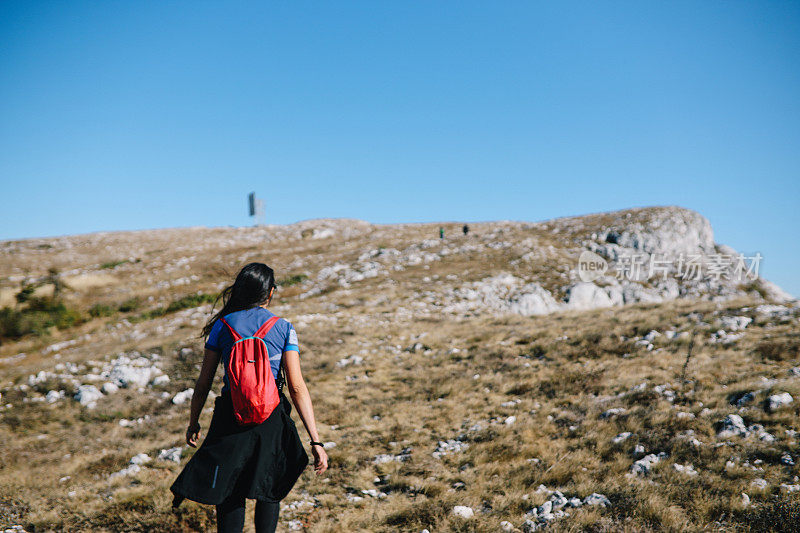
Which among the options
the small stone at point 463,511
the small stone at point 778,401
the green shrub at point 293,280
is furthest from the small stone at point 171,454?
the green shrub at point 293,280

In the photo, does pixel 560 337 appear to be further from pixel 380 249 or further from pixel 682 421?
pixel 380 249

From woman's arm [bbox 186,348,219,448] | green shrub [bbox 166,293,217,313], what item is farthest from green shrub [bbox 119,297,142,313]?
woman's arm [bbox 186,348,219,448]

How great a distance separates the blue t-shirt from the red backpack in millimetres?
72

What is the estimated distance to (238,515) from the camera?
10.3 feet

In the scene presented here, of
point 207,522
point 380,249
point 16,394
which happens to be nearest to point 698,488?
point 207,522

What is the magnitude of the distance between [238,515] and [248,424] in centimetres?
73

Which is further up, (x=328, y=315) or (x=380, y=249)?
(x=380, y=249)

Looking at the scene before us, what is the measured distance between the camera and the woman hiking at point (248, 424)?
3016mm

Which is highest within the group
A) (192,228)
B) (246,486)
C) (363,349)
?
(192,228)

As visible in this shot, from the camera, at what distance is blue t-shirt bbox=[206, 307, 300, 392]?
10.4ft

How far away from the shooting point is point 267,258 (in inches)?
1388

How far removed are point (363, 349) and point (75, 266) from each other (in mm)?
35783

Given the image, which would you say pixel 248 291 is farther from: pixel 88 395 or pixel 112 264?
pixel 112 264

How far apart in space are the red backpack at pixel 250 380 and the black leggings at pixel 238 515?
2.11 feet
